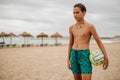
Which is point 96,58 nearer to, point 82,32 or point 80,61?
point 80,61

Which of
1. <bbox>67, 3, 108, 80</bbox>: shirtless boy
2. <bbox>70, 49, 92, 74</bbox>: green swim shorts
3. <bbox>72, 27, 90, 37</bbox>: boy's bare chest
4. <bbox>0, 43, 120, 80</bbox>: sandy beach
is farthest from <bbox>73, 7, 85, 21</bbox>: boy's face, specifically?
<bbox>0, 43, 120, 80</bbox>: sandy beach

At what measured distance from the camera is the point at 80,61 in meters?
3.30

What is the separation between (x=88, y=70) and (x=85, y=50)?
35 cm

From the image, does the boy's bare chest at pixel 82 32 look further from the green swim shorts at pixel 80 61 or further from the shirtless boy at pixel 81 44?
the green swim shorts at pixel 80 61

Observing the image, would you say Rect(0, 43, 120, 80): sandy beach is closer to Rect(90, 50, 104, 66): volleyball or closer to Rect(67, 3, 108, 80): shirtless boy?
Rect(67, 3, 108, 80): shirtless boy

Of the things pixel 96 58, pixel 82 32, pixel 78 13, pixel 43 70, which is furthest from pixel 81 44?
pixel 43 70

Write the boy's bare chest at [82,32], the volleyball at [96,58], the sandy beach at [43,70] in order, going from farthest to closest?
1. the sandy beach at [43,70]
2. the boy's bare chest at [82,32]
3. the volleyball at [96,58]

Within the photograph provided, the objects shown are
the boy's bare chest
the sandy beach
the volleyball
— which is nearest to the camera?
the volleyball

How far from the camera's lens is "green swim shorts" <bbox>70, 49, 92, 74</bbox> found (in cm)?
319

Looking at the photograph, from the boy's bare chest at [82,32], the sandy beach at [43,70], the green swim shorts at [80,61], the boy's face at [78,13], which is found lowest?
the sandy beach at [43,70]

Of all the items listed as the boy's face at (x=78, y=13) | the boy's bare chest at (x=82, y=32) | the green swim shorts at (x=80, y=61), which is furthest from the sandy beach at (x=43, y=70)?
the boy's face at (x=78, y=13)

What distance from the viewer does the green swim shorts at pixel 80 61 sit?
10.5 ft

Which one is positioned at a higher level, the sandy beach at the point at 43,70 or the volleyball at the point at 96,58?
the volleyball at the point at 96,58

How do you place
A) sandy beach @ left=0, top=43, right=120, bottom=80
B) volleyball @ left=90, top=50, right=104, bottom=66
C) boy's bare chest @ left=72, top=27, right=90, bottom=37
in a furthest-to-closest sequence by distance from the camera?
sandy beach @ left=0, top=43, right=120, bottom=80
boy's bare chest @ left=72, top=27, right=90, bottom=37
volleyball @ left=90, top=50, right=104, bottom=66
